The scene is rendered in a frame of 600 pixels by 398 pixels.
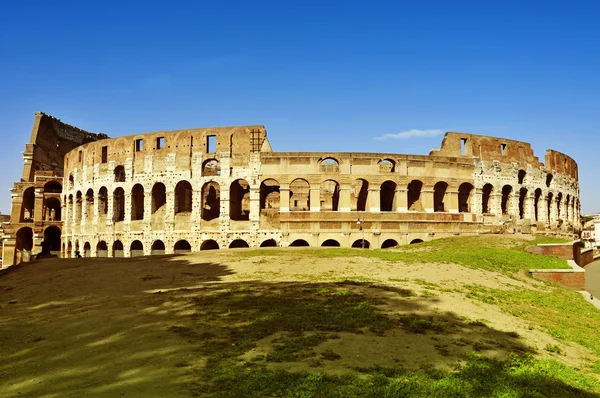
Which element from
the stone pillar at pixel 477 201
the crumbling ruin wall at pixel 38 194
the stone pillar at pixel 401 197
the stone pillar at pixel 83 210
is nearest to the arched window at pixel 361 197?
the stone pillar at pixel 401 197

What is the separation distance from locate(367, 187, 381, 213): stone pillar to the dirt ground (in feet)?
41.0

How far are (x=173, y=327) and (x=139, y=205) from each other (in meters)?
27.3

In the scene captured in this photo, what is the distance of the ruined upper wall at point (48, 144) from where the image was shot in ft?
136

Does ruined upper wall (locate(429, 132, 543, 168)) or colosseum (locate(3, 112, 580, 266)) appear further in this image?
ruined upper wall (locate(429, 132, 543, 168))

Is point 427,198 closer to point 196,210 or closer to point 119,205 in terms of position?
point 196,210

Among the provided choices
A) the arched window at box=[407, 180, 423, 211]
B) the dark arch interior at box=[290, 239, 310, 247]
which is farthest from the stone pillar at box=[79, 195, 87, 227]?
the arched window at box=[407, 180, 423, 211]

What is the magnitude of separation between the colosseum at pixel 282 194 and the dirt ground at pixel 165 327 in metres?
12.1

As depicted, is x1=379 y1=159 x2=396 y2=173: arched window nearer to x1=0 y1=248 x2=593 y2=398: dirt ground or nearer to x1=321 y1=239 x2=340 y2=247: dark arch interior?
x1=321 y1=239 x2=340 y2=247: dark arch interior

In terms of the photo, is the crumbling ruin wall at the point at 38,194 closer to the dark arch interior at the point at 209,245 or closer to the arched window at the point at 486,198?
the dark arch interior at the point at 209,245

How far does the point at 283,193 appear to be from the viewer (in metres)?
29.5

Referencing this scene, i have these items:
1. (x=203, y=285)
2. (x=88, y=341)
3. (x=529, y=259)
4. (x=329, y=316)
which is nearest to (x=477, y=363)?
(x=329, y=316)

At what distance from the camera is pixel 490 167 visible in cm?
3262

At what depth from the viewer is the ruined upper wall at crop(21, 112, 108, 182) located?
1626 inches

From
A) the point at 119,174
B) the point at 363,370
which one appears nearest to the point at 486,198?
the point at 119,174
